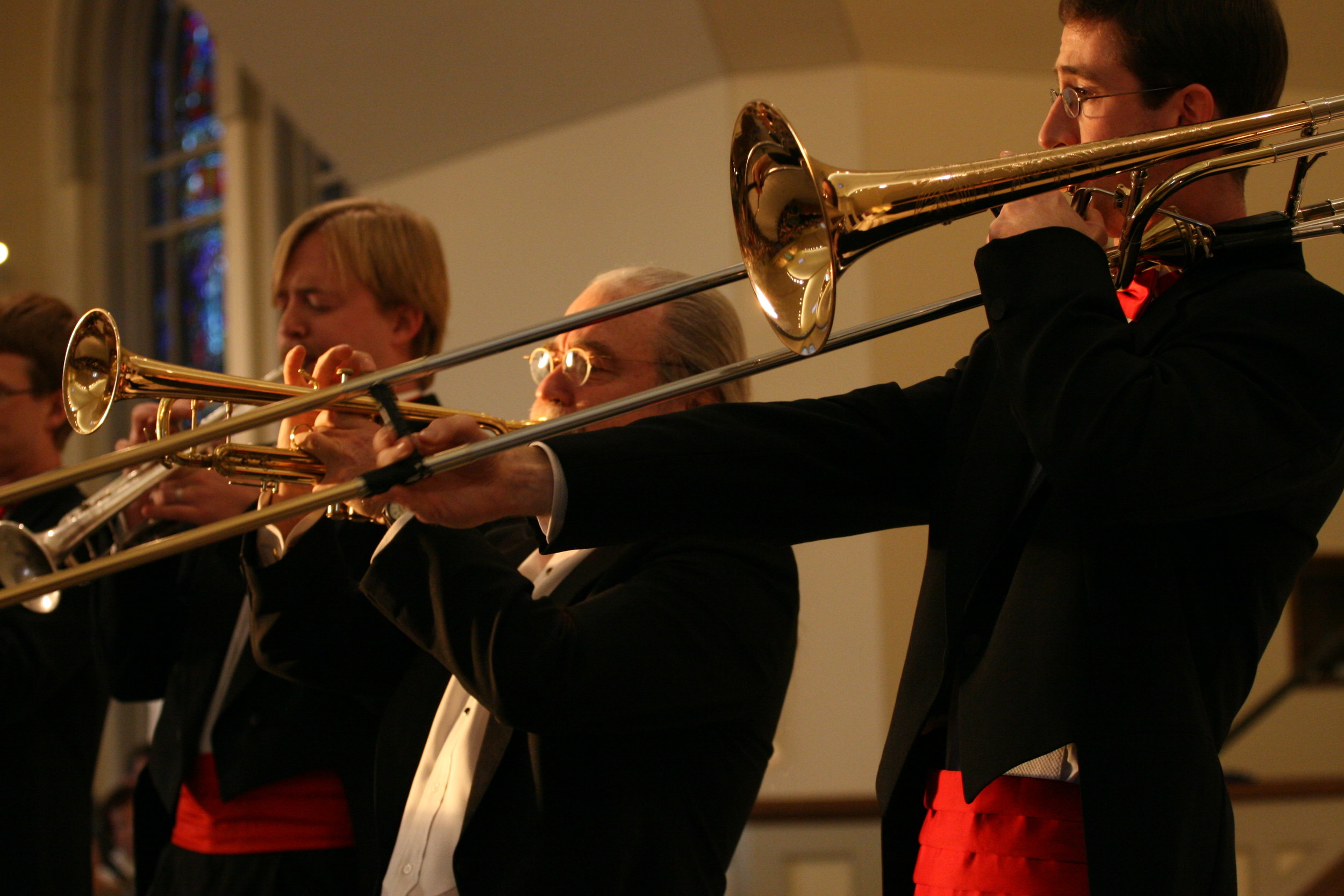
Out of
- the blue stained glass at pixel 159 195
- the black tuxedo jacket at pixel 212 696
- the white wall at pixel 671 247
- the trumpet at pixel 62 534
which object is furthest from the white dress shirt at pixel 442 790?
the blue stained glass at pixel 159 195

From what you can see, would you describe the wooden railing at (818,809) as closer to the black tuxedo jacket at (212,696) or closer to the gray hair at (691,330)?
the black tuxedo jacket at (212,696)

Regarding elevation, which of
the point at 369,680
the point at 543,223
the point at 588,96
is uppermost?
the point at 588,96

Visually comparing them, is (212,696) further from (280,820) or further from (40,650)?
(40,650)

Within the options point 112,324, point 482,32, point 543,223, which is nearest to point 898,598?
point 543,223

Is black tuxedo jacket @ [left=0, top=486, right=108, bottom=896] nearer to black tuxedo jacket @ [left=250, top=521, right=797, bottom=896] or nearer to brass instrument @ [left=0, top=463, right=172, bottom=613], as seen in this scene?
brass instrument @ [left=0, top=463, right=172, bottom=613]

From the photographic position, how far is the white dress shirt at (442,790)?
184 centimetres

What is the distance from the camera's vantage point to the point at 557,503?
4.84ft

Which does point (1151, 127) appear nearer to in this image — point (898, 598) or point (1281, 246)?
point (1281, 246)

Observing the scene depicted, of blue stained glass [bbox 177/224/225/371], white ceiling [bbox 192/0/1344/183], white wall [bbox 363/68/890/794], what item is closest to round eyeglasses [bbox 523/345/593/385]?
white wall [bbox 363/68/890/794]

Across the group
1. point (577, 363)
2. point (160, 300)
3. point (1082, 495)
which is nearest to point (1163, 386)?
point (1082, 495)

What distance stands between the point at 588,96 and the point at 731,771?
3.62 metres

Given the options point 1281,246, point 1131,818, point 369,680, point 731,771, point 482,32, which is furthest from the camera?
point 482,32

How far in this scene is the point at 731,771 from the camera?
6.39 ft

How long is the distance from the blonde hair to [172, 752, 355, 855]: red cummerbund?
2.93ft
